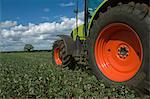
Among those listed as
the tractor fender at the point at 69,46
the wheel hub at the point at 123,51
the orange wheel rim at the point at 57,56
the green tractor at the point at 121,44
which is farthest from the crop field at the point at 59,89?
the orange wheel rim at the point at 57,56

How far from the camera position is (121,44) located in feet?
19.0

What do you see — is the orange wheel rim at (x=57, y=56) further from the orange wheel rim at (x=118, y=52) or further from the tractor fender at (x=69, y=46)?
the orange wheel rim at (x=118, y=52)

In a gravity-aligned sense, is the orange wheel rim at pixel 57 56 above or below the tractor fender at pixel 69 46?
below

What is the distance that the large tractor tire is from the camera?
4.82 meters

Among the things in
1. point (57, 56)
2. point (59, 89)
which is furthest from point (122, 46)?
point (57, 56)

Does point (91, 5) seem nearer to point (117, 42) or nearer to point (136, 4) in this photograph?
point (117, 42)

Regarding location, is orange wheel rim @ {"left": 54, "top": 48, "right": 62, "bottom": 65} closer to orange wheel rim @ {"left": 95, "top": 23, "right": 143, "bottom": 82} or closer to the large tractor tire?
the large tractor tire

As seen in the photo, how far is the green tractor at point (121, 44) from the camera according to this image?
4.82 m

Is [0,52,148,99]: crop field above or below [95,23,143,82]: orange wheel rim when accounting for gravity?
below

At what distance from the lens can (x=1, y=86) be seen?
5902 mm

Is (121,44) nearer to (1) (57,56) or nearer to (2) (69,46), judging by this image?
(2) (69,46)

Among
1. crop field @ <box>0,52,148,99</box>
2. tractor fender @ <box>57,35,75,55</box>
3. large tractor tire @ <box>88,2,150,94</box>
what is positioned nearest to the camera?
large tractor tire @ <box>88,2,150,94</box>

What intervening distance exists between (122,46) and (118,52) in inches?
7.0

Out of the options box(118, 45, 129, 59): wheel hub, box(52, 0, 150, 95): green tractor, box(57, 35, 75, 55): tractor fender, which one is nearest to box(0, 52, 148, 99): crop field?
A: box(52, 0, 150, 95): green tractor
